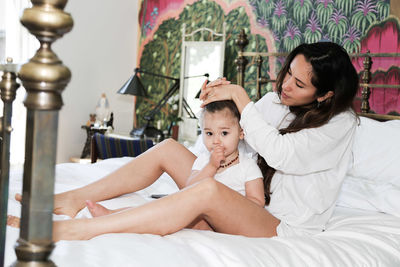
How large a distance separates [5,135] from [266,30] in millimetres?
2808

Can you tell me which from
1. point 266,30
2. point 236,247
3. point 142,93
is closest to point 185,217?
point 236,247

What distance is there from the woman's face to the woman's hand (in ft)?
0.65

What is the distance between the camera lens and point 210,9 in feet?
13.0

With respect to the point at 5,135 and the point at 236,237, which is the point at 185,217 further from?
the point at 5,135

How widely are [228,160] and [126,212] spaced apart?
0.55m

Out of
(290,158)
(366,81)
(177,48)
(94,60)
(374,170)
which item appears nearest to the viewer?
(290,158)

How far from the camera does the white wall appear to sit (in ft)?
14.1

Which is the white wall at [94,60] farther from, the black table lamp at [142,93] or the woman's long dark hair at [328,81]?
the woman's long dark hair at [328,81]

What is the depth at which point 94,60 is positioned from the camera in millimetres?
4480

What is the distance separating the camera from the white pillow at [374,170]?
199 centimetres

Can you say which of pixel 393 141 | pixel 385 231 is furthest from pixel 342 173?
pixel 393 141

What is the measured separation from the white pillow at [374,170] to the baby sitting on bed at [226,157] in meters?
0.61

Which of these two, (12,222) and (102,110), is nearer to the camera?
(12,222)

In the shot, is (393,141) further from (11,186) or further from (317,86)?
(11,186)
